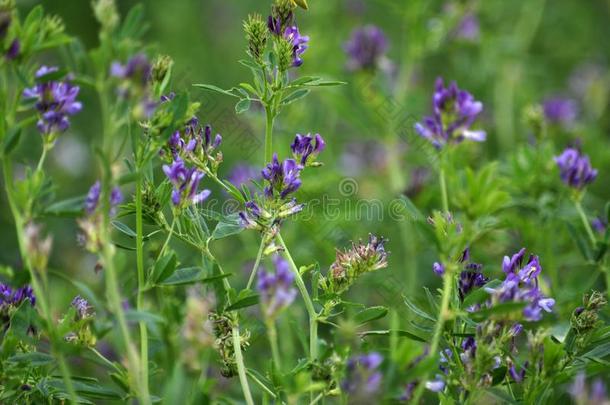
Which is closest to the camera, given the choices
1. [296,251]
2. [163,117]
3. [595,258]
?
[163,117]

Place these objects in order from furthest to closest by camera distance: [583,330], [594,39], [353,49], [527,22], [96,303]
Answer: [594,39] < [527,22] < [353,49] < [583,330] < [96,303]

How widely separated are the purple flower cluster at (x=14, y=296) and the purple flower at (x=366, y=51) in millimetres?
1849

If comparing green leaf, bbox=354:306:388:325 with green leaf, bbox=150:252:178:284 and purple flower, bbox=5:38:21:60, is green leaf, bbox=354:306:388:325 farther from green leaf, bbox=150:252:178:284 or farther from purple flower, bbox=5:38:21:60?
purple flower, bbox=5:38:21:60

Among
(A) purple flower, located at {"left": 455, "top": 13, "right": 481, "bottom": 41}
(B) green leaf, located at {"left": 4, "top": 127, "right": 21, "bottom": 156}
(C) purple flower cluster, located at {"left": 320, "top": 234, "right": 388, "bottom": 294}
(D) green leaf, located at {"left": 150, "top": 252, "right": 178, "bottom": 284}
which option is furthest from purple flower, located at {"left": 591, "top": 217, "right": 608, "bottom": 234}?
(A) purple flower, located at {"left": 455, "top": 13, "right": 481, "bottom": 41}

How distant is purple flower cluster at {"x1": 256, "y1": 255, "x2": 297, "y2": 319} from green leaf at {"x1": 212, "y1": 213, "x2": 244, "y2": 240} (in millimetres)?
303

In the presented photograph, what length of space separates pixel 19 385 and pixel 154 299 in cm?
136

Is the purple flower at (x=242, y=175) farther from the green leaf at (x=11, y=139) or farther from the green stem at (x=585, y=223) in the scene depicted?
the green leaf at (x=11, y=139)

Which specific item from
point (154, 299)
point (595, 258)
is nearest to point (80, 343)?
point (595, 258)

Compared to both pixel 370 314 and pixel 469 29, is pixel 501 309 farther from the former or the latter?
pixel 469 29

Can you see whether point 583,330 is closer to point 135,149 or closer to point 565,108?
point 135,149

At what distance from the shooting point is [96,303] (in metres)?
1.15

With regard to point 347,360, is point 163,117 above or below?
above

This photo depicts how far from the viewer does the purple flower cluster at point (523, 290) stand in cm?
125

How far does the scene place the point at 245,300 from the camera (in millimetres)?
1336
